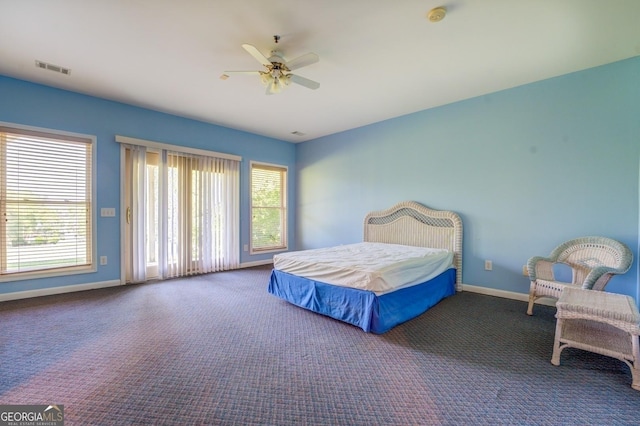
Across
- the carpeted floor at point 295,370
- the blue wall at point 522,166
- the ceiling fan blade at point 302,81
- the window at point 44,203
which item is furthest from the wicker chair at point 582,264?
the window at point 44,203

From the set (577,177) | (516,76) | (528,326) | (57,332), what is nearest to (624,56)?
(516,76)

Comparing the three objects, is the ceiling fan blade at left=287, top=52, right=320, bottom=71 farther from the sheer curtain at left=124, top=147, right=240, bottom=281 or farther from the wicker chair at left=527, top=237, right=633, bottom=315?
the wicker chair at left=527, top=237, right=633, bottom=315

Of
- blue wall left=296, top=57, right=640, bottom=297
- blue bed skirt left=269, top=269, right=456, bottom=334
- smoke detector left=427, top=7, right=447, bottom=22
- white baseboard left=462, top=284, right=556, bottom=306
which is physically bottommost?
white baseboard left=462, top=284, right=556, bottom=306

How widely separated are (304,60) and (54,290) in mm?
4377

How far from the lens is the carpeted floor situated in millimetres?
1543

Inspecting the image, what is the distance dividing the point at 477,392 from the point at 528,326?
1.45 meters

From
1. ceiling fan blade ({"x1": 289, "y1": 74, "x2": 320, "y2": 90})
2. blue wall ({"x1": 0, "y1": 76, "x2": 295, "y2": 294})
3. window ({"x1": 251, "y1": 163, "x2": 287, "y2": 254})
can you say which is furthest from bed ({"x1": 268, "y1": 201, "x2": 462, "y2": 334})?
blue wall ({"x1": 0, "y1": 76, "x2": 295, "y2": 294})

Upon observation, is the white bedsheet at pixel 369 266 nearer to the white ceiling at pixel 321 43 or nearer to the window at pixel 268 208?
the white ceiling at pixel 321 43

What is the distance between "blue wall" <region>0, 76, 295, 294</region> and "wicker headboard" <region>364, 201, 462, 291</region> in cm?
322

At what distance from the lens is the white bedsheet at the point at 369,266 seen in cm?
260

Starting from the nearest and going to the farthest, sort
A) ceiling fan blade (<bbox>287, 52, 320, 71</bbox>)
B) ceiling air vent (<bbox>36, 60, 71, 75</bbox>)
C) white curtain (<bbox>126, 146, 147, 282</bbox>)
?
ceiling fan blade (<bbox>287, 52, 320, 71</bbox>), ceiling air vent (<bbox>36, 60, 71, 75</bbox>), white curtain (<bbox>126, 146, 147, 282</bbox>)

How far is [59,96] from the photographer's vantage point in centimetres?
364

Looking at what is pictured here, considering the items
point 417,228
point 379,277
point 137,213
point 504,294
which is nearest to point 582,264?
point 504,294

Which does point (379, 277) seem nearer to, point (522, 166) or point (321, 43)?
point (321, 43)
